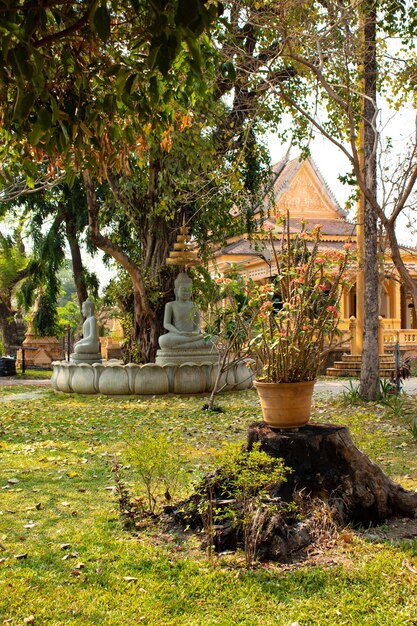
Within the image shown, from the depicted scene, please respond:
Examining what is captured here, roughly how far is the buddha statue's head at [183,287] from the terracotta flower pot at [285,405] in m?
8.95

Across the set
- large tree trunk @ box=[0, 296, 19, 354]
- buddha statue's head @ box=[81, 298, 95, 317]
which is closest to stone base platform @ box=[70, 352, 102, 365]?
buddha statue's head @ box=[81, 298, 95, 317]

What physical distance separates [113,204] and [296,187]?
13.1 meters

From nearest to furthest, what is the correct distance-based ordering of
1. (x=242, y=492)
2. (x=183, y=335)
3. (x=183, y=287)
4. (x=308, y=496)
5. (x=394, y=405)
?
1. (x=242, y=492)
2. (x=308, y=496)
3. (x=394, y=405)
4. (x=183, y=335)
5. (x=183, y=287)

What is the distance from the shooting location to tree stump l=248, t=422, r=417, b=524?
429 centimetres

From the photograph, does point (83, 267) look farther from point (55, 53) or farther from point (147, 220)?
point (55, 53)

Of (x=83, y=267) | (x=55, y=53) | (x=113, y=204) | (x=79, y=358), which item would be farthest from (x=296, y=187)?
(x=55, y=53)

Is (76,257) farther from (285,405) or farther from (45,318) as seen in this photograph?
(285,405)

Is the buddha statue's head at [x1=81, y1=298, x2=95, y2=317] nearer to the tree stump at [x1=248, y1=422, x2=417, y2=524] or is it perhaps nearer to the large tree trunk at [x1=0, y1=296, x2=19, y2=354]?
the tree stump at [x1=248, y1=422, x2=417, y2=524]

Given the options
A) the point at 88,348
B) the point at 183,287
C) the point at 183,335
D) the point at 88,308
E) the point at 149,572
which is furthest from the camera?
the point at 88,308

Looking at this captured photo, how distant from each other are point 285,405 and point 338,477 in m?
0.61

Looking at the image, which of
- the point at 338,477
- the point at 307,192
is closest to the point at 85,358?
the point at 338,477

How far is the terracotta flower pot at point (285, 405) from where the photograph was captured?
4582 mm

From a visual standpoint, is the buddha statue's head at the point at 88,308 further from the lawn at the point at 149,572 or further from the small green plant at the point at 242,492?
the small green plant at the point at 242,492

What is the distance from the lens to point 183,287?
13594 mm
